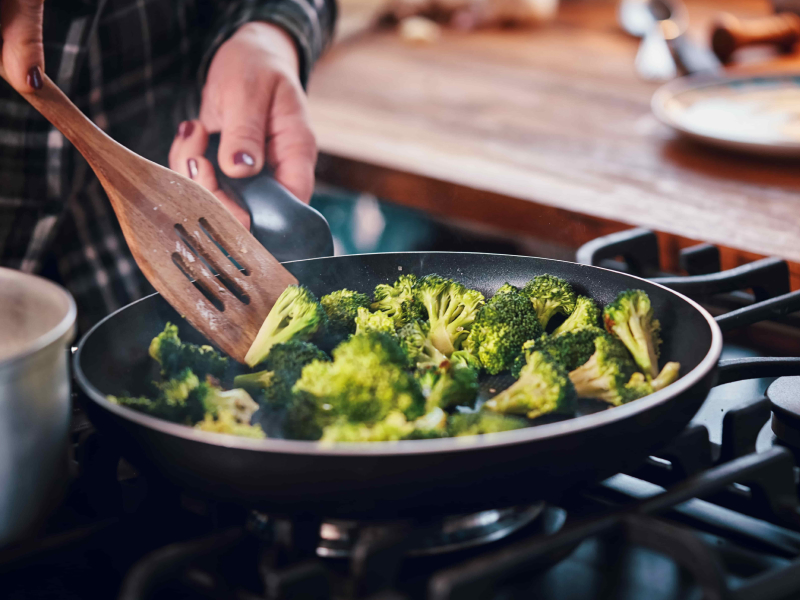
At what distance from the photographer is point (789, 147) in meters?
1.47

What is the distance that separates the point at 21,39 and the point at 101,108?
0.61 metres

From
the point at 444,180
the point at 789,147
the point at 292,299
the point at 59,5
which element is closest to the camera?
the point at 292,299

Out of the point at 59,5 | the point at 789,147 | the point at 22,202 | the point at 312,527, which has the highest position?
the point at 59,5

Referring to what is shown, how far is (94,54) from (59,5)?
105 mm

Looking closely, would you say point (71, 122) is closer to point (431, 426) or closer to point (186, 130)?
point (186, 130)

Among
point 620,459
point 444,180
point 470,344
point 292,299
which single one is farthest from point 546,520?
point 444,180

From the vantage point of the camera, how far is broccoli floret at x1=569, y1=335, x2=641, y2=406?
77 centimetres

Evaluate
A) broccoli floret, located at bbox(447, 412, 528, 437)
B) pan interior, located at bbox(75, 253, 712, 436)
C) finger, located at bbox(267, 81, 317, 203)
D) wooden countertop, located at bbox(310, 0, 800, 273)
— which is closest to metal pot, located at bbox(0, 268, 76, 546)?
pan interior, located at bbox(75, 253, 712, 436)

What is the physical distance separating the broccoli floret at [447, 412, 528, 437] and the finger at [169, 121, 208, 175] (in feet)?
2.12

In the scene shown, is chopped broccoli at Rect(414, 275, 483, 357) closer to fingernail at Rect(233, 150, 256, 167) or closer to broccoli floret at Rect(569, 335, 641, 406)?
broccoli floret at Rect(569, 335, 641, 406)

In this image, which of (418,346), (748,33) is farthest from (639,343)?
(748,33)

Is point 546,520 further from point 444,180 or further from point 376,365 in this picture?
point 444,180

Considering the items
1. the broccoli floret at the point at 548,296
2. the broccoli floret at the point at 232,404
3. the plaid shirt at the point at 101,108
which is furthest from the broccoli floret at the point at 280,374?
the plaid shirt at the point at 101,108

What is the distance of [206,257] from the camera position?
2.94 ft
